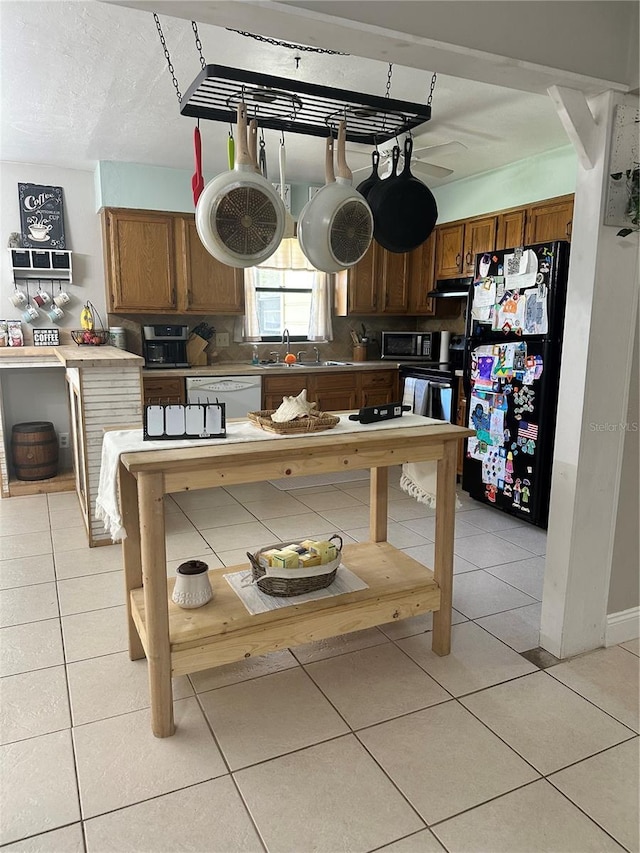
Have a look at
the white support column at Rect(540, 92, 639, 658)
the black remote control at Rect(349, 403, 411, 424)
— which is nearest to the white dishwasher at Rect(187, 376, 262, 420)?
the black remote control at Rect(349, 403, 411, 424)

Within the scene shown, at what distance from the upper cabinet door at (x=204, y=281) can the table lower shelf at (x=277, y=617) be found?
3.19 meters

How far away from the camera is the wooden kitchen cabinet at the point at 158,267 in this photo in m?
4.76

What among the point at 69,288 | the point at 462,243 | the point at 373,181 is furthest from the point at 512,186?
the point at 69,288

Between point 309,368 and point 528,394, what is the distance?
2144mm

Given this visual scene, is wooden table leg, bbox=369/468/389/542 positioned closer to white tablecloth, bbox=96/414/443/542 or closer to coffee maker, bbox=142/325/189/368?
white tablecloth, bbox=96/414/443/542

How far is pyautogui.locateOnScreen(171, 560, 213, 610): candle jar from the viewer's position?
6.83ft

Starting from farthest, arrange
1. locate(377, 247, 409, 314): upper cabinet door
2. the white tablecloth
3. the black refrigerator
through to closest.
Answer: locate(377, 247, 409, 314): upper cabinet door
the black refrigerator
the white tablecloth

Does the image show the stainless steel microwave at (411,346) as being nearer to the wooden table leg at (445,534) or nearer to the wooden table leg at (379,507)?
the wooden table leg at (379,507)

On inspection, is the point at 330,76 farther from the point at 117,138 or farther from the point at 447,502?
the point at 447,502

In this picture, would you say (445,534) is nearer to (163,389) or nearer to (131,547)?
(131,547)

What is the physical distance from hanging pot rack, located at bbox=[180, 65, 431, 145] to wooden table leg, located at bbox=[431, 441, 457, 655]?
1316 millimetres

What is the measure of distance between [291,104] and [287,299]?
12.1 feet

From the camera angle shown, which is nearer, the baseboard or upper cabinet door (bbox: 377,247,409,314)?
the baseboard

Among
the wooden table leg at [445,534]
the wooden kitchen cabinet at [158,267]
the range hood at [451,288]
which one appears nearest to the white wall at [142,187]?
the wooden kitchen cabinet at [158,267]
